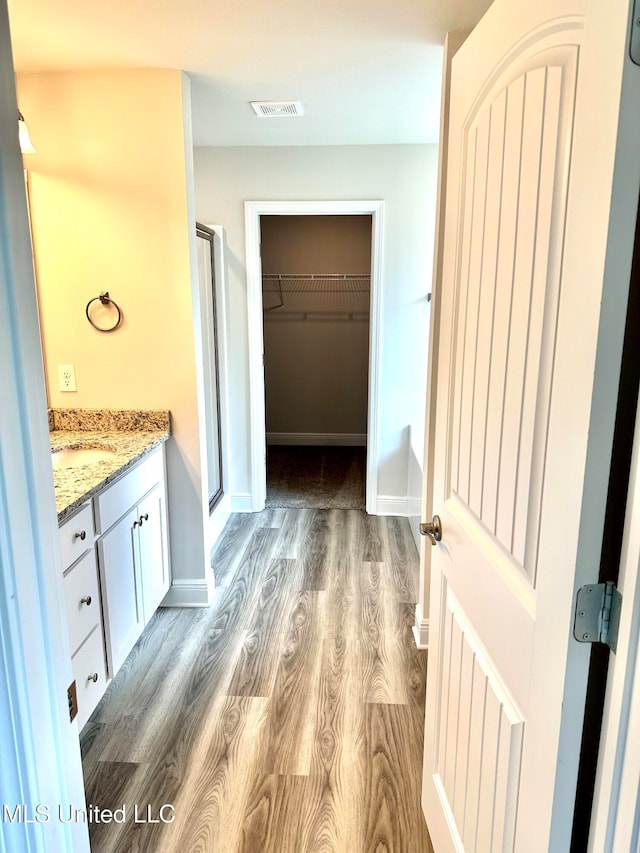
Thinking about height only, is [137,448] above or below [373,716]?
above

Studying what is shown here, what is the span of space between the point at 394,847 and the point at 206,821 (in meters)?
0.56

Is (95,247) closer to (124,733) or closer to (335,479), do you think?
(124,733)

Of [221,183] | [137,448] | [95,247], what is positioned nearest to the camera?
A: [137,448]

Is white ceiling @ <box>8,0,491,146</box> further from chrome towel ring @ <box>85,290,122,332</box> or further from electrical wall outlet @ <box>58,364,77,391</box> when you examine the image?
electrical wall outlet @ <box>58,364,77,391</box>

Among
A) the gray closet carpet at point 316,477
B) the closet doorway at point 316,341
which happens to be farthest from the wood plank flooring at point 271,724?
the closet doorway at point 316,341

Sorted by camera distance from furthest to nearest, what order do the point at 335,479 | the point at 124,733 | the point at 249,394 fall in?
1. the point at 335,479
2. the point at 249,394
3. the point at 124,733

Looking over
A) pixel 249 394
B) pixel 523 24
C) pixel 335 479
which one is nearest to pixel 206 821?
pixel 523 24

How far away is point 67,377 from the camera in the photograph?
250 centimetres

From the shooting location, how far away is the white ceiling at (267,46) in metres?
1.75

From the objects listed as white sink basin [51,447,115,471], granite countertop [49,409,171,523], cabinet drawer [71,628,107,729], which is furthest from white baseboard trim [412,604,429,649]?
white sink basin [51,447,115,471]

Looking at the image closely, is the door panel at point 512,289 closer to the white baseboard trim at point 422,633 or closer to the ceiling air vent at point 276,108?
the white baseboard trim at point 422,633

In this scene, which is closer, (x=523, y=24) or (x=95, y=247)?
(x=523, y=24)

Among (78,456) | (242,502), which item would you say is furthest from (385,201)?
(78,456)

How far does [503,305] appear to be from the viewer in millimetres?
977
